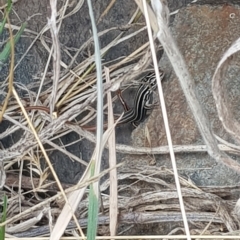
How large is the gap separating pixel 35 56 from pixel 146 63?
1.47 feet

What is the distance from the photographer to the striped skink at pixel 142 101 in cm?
136

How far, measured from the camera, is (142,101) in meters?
1.38

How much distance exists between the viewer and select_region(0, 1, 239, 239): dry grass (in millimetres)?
972

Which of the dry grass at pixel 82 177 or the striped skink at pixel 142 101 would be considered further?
the striped skink at pixel 142 101

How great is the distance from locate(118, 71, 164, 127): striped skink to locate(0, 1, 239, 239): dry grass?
6cm

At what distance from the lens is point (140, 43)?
1.45 metres

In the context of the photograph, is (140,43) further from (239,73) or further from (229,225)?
(229,225)

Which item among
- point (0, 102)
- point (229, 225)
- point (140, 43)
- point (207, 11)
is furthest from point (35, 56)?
point (229, 225)

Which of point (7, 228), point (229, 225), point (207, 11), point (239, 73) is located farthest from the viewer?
point (207, 11)

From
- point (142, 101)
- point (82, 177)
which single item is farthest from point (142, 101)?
point (82, 177)

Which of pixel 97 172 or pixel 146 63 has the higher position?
pixel 146 63

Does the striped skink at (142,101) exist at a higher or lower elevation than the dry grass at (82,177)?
higher

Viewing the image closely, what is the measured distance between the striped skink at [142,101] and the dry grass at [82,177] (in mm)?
56

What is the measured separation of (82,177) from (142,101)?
0.52m
